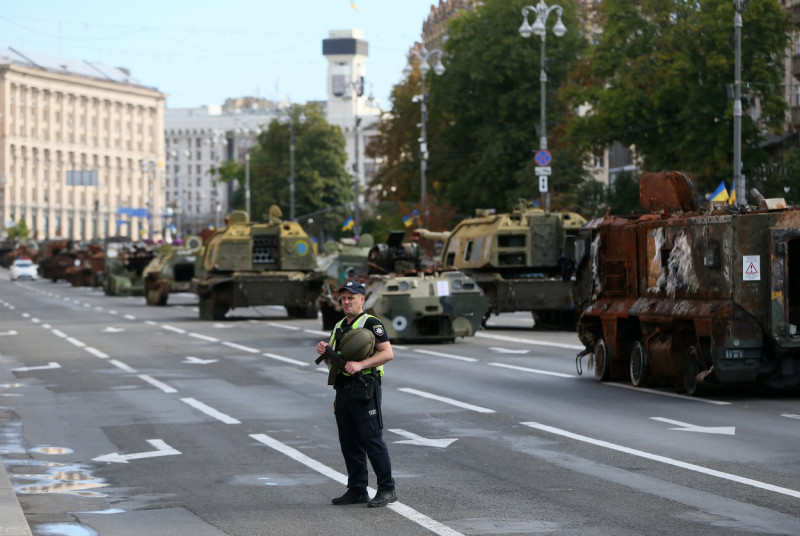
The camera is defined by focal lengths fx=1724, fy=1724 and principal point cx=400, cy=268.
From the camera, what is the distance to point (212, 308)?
4631 cm

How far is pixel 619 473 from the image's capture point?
13.8 meters

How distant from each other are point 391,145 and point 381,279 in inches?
2078

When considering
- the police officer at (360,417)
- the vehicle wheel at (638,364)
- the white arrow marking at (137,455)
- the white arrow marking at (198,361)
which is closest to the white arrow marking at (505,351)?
the white arrow marking at (198,361)

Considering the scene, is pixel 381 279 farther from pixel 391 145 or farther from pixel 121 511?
pixel 391 145

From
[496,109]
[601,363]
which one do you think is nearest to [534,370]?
[601,363]

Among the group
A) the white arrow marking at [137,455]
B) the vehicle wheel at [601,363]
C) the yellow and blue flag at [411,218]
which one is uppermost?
the yellow and blue flag at [411,218]

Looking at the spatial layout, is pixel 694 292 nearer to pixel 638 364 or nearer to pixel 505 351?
pixel 638 364

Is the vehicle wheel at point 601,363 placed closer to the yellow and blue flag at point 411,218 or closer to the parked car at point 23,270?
the yellow and blue flag at point 411,218

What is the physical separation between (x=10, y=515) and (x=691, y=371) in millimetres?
11048

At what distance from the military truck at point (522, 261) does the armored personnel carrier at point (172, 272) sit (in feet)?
68.7

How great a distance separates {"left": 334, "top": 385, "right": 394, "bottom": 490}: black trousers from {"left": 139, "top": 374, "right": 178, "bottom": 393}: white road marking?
36.0 feet

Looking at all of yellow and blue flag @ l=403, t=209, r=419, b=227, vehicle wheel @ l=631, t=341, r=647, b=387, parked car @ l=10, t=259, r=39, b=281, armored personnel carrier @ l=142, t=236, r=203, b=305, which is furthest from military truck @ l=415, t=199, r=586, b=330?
parked car @ l=10, t=259, r=39, b=281

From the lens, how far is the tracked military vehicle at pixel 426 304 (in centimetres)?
3241

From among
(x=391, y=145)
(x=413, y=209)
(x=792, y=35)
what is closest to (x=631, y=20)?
(x=792, y=35)
